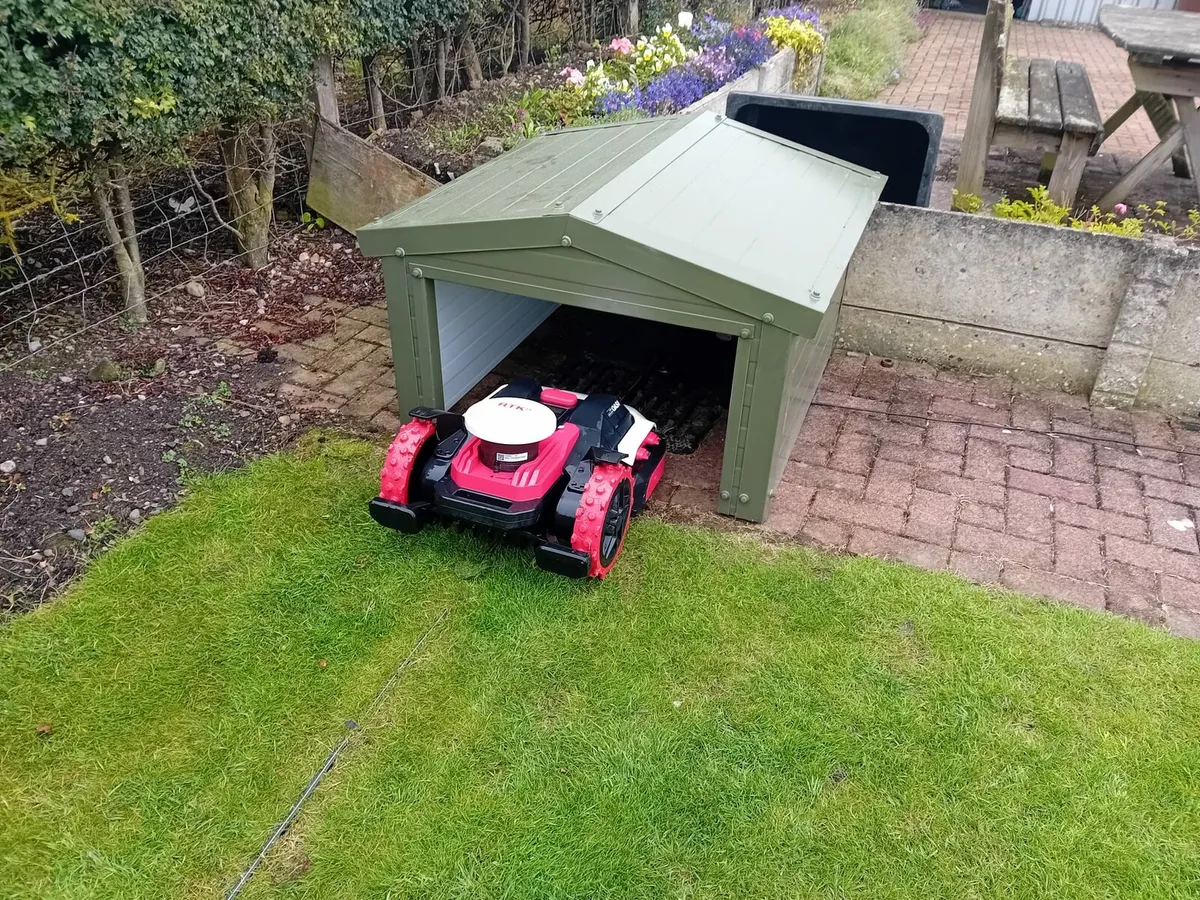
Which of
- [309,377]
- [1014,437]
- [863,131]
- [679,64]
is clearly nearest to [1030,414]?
[1014,437]

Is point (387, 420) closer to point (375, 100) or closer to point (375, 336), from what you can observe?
point (375, 336)

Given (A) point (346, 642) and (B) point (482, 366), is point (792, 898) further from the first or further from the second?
(B) point (482, 366)

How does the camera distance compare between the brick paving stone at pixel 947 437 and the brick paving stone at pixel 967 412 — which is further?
the brick paving stone at pixel 967 412

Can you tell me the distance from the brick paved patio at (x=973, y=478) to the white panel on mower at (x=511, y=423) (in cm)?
94

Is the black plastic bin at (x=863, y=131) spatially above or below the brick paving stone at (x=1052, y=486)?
above

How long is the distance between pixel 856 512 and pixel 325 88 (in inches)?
195

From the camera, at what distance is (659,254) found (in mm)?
3627

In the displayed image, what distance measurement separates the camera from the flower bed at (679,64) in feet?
24.0

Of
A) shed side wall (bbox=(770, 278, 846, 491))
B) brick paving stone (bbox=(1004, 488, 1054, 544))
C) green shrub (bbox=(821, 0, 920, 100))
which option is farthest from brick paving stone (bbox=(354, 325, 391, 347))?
green shrub (bbox=(821, 0, 920, 100))

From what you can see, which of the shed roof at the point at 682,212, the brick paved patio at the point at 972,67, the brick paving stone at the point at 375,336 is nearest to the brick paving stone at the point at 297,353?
the brick paving stone at the point at 375,336

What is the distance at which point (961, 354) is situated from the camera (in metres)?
5.57

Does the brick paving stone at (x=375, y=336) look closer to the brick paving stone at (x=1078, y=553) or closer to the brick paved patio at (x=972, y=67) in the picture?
the brick paving stone at (x=1078, y=553)

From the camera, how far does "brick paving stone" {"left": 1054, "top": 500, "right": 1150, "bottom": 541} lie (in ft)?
14.1

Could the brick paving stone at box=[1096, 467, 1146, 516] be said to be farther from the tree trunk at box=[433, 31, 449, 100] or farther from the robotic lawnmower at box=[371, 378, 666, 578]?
the tree trunk at box=[433, 31, 449, 100]
